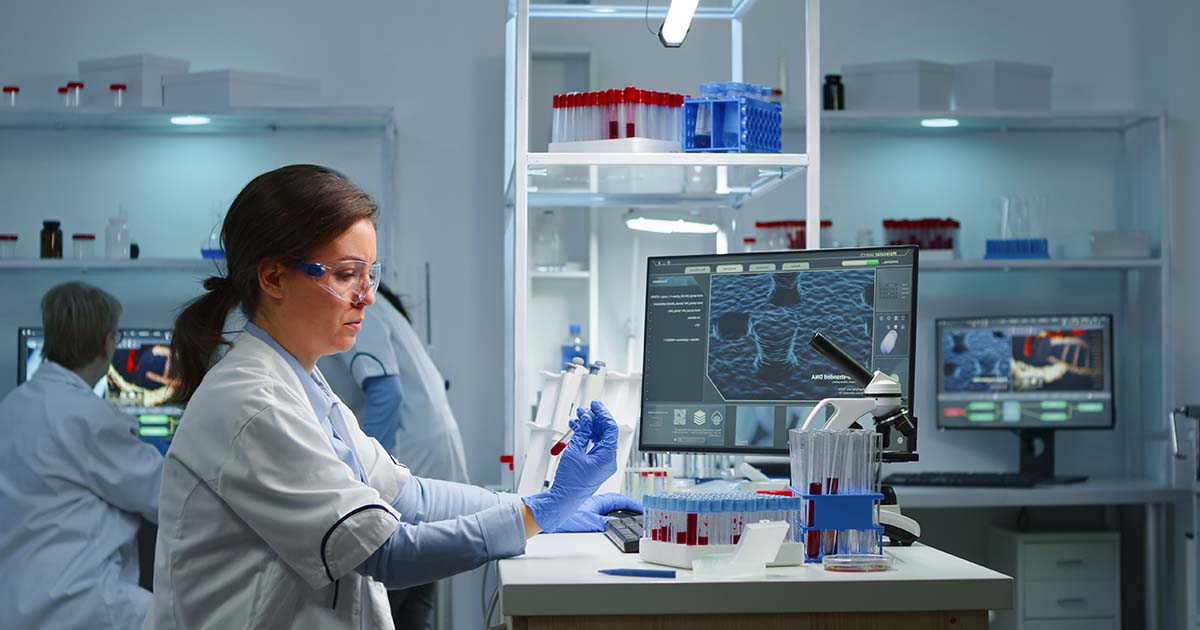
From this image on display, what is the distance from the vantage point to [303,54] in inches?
179

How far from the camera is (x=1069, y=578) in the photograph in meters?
4.20

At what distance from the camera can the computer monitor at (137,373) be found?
4.27 metres

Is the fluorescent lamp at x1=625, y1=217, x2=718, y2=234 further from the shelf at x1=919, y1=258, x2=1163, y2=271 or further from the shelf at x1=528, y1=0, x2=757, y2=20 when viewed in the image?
the shelf at x1=919, y1=258, x2=1163, y2=271

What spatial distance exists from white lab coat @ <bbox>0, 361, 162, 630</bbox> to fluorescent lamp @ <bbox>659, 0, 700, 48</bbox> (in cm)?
192

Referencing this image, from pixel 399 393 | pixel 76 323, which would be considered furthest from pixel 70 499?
pixel 399 393

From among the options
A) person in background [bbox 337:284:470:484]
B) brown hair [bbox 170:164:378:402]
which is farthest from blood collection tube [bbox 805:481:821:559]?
person in background [bbox 337:284:470:484]

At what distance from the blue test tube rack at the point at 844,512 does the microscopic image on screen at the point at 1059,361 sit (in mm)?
2936

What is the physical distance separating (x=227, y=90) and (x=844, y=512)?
3.12 m

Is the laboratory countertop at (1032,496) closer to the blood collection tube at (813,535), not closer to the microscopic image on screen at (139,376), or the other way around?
the blood collection tube at (813,535)

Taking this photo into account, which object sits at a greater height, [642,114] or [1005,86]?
[1005,86]

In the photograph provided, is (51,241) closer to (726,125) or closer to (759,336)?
(726,125)

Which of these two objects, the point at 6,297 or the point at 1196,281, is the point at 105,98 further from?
the point at 1196,281

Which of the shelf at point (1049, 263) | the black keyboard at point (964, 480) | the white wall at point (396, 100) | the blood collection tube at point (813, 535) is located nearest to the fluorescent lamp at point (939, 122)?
the shelf at point (1049, 263)

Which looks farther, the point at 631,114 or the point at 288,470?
the point at 631,114
